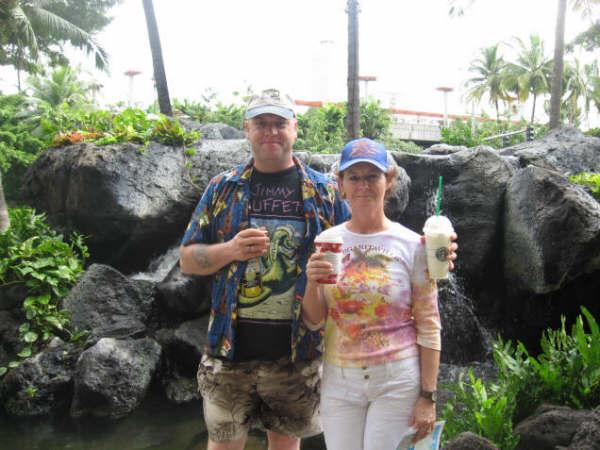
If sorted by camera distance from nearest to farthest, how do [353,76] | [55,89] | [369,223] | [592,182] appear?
[369,223] → [592,182] → [353,76] → [55,89]

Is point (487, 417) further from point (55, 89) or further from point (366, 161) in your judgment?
point (55, 89)

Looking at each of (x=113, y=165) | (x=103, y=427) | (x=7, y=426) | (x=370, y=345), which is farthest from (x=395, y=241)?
(x=113, y=165)

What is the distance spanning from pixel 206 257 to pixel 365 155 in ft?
2.96

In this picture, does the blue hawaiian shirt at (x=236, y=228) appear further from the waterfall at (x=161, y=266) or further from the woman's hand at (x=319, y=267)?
the waterfall at (x=161, y=266)

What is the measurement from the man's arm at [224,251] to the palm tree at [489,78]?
134 feet

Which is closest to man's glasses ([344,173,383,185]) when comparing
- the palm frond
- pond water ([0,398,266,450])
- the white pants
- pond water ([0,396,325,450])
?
the white pants

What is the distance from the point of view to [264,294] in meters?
2.77

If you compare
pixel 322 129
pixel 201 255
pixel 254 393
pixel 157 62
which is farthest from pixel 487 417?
pixel 322 129

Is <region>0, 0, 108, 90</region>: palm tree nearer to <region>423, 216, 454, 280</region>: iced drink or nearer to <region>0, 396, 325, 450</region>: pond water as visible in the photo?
<region>0, 396, 325, 450</region>: pond water

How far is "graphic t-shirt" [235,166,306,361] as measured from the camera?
9.07ft

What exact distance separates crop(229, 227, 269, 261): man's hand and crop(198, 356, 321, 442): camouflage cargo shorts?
58cm

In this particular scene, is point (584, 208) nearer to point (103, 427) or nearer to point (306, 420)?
point (306, 420)

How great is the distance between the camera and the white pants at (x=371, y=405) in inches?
91.8

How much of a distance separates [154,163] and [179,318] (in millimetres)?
2697
